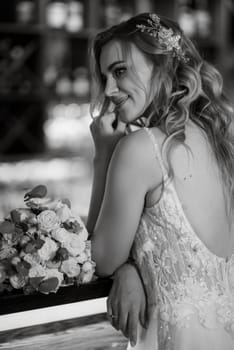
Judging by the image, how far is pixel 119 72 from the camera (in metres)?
1.61

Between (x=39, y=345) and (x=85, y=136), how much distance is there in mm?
3238

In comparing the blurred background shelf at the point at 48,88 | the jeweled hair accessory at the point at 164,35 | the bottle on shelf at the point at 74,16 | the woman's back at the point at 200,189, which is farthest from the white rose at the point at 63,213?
the bottle on shelf at the point at 74,16

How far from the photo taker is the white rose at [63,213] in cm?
155

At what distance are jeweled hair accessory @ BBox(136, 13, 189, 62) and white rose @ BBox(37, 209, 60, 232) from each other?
0.52 metres

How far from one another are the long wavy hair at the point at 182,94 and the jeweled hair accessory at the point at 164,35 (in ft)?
0.03

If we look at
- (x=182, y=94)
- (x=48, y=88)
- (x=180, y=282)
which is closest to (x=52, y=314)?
(x=180, y=282)

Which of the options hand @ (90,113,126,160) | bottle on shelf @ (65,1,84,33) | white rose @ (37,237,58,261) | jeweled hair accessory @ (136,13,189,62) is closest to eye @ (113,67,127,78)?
jeweled hair accessory @ (136,13,189,62)

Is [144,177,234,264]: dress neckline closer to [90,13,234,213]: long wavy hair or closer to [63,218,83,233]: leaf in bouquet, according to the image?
[90,13,234,213]: long wavy hair

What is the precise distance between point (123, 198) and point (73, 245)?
17cm

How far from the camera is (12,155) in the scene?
4457 millimetres

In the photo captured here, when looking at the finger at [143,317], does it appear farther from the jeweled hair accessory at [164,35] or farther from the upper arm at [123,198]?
the jeweled hair accessory at [164,35]

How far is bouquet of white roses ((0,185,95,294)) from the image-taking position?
1.46m

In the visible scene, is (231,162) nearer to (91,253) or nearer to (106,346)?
(91,253)

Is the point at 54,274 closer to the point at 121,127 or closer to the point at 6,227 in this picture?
the point at 6,227
